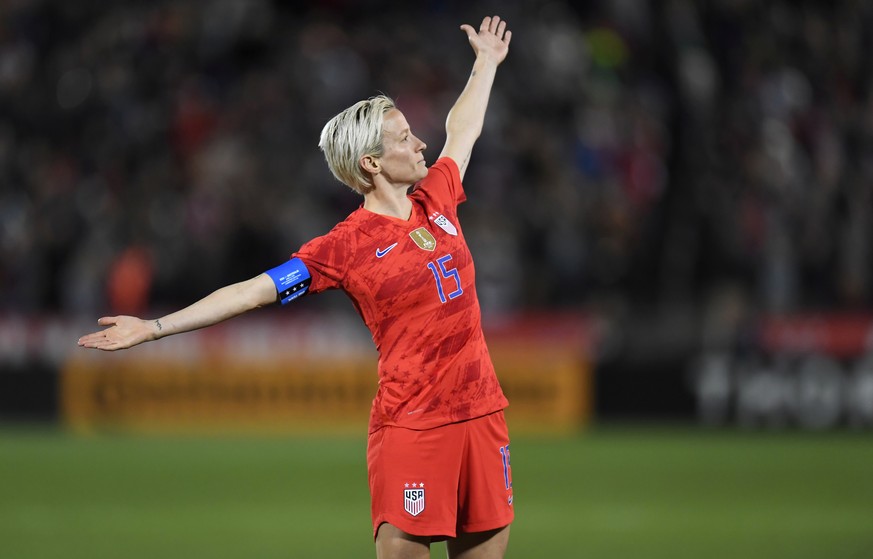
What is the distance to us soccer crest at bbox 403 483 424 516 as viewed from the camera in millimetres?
5082

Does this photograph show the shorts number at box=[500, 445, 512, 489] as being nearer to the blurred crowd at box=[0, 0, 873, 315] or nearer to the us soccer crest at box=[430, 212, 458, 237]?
the us soccer crest at box=[430, 212, 458, 237]

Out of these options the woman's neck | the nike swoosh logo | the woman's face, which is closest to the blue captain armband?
the nike swoosh logo

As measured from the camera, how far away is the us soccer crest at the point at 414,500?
5082 millimetres

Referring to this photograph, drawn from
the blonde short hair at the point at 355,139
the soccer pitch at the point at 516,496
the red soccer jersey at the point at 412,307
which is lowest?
the soccer pitch at the point at 516,496

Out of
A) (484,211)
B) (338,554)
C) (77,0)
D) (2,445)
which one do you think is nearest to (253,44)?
(77,0)

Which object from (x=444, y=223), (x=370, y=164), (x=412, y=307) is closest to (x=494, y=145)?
(x=444, y=223)

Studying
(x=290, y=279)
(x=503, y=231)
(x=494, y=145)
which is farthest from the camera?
(x=494, y=145)

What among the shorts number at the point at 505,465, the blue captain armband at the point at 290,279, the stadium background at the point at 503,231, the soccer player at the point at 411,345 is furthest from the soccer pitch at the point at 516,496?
the blue captain armband at the point at 290,279

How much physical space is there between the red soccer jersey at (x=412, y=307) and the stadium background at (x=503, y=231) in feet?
24.5

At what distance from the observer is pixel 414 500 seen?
16.7 feet

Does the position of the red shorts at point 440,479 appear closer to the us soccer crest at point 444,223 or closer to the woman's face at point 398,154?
the us soccer crest at point 444,223

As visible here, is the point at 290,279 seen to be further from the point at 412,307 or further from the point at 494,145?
the point at 494,145

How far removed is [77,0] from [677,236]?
10208mm

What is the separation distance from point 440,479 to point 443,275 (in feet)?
2.50
